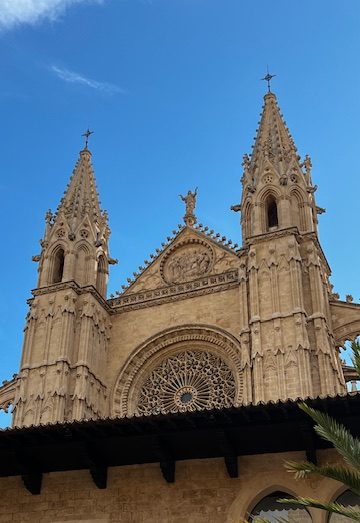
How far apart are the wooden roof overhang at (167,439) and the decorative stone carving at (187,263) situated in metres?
15.1

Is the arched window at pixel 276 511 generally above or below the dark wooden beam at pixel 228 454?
below

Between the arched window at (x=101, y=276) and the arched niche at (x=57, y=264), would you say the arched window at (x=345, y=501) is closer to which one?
the arched window at (x=101, y=276)

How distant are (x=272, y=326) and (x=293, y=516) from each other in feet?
39.1

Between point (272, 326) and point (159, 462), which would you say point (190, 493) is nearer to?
point (159, 462)

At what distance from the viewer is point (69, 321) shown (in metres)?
24.9

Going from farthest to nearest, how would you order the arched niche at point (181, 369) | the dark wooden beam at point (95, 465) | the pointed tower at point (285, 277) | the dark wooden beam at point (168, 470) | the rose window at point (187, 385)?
the arched niche at point (181, 369) < the rose window at point (187, 385) < the pointed tower at point (285, 277) < the dark wooden beam at point (95, 465) < the dark wooden beam at point (168, 470)

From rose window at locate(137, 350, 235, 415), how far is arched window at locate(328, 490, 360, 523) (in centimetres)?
1288

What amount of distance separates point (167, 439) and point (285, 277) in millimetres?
12689

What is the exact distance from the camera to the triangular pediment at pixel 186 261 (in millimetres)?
26047

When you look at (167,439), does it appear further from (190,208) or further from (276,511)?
(190,208)

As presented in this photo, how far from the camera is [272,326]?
21.8 m

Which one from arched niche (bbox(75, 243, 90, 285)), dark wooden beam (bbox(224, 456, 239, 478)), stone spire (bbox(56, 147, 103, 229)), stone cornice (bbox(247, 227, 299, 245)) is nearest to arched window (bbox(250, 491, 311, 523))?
dark wooden beam (bbox(224, 456, 239, 478))

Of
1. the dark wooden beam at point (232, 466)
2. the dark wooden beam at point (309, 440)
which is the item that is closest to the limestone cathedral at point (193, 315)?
the dark wooden beam at point (232, 466)

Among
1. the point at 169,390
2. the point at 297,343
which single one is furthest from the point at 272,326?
the point at 169,390
